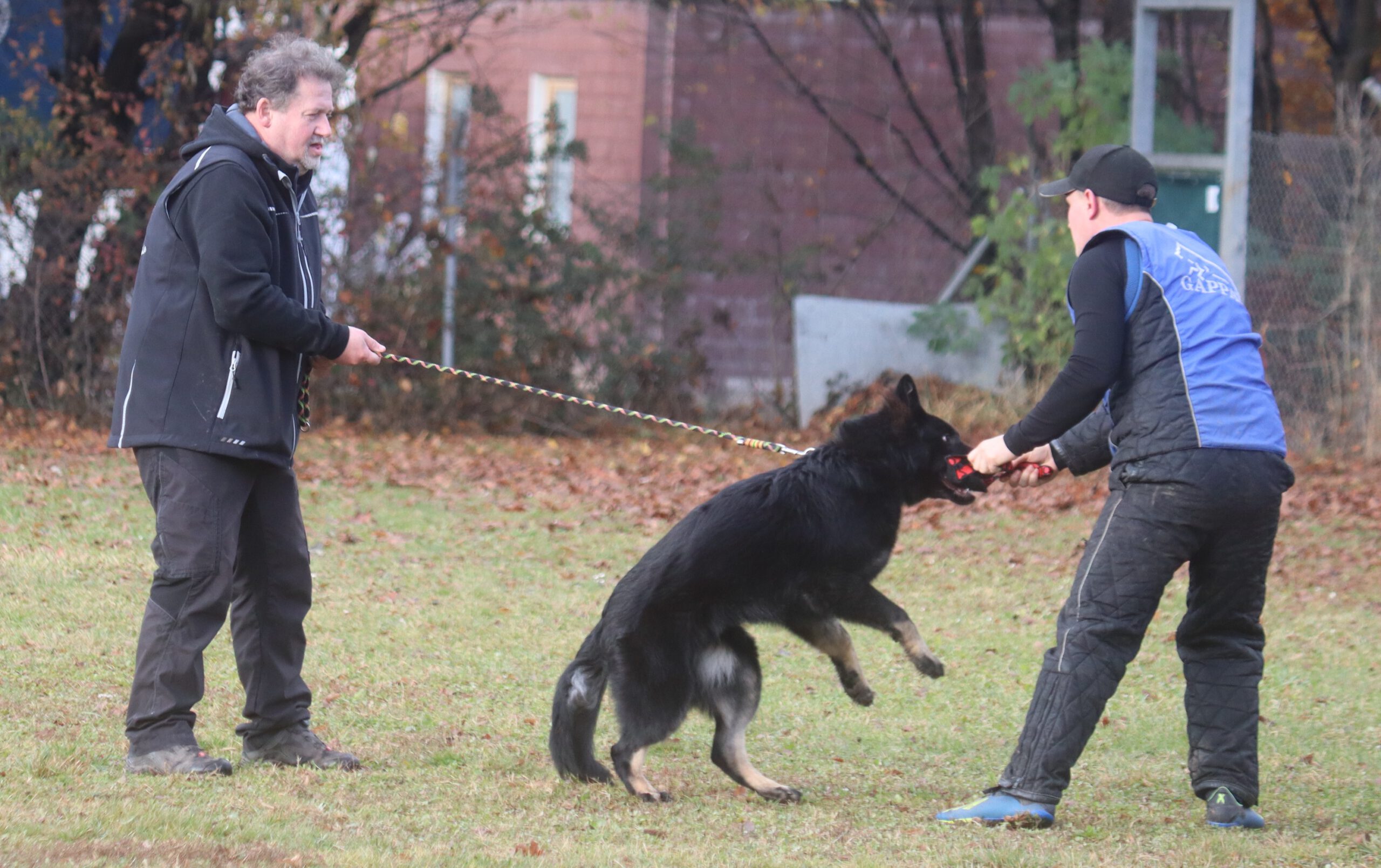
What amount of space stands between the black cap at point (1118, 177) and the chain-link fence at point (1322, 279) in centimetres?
973

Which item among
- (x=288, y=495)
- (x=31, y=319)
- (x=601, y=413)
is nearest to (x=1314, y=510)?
(x=601, y=413)

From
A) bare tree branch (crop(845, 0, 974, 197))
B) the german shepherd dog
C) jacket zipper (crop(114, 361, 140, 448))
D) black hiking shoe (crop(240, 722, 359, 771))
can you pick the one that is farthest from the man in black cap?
bare tree branch (crop(845, 0, 974, 197))

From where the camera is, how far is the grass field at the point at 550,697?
3906 mm

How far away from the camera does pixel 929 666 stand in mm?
4730

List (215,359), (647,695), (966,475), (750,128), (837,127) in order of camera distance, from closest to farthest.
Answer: (215,359) < (647,695) < (966,475) < (837,127) < (750,128)

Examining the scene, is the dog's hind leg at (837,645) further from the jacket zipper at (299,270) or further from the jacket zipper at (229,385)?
the jacket zipper at (229,385)

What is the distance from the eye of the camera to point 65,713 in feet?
16.8

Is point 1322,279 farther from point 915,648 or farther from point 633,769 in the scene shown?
point 633,769

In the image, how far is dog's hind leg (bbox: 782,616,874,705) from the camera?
4770 millimetres

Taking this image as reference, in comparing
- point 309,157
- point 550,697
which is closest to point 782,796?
point 550,697

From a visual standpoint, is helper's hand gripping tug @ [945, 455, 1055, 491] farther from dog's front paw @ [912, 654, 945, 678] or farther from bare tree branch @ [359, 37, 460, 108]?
bare tree branch @ [359, 37, 460, 108]

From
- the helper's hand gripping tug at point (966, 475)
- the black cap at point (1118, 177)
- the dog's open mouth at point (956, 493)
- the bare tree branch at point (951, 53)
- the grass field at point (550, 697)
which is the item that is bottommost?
the grass field at point (550, 697)

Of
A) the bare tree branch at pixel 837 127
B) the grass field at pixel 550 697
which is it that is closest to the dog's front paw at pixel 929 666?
the grass field at pixel 550 697

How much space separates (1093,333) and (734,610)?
1407 millimetres
